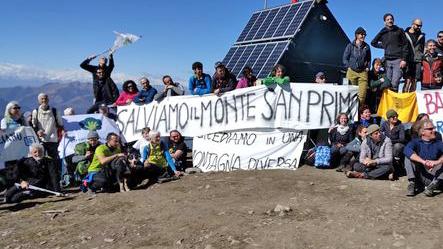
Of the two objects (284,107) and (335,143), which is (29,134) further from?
(335,143)

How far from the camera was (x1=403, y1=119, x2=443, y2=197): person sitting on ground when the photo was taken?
7.85 m

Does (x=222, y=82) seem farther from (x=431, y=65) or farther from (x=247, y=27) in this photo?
(x=247, y=27)

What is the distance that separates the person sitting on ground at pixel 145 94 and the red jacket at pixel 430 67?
627 centimetres

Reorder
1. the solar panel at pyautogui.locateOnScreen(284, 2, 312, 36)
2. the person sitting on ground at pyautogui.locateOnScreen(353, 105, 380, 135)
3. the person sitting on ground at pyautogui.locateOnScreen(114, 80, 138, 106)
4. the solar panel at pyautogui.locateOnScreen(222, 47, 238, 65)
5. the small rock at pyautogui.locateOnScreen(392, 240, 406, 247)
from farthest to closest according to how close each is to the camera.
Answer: the solar panel at pyautogui.locateOnScreen(222, 47, 238, 65), the solar panel at pyautogui.locateOnScreen(284, 2, 312, 36), the person sitting on ground at pyautogui.locateOnScreen(114, 80, 138, 106), the person sitting on ground at pyautogui.locateOnScreen(353, 105, 380, 135), the small rock at pyautogui.locateOnScreen(392, 240, 406, 247)

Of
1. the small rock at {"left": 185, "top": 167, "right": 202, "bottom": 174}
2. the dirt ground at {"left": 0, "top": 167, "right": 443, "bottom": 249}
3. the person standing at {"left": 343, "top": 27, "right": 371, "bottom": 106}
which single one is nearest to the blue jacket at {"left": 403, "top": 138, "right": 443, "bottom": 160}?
the dirt ground at {"left": 0, "top": 167, "right": 443, "bottom": 249}

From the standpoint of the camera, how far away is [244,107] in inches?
447

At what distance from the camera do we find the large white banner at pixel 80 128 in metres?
11.6

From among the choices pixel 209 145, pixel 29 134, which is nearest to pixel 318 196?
pixel 209 145

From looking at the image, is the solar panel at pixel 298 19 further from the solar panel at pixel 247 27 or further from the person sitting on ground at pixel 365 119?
the person sitting on ground at pixel 365 119

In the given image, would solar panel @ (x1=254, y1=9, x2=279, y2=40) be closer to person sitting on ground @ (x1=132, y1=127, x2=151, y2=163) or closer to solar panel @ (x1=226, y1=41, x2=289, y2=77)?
solar panel @ (x1=226, y1=41, x2=289, y2=77)

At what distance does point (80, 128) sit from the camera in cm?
1204

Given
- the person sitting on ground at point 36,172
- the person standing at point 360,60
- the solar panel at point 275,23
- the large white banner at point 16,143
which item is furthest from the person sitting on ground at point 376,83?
the large white banner at point 16,143

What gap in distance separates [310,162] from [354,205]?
3327 millimetres

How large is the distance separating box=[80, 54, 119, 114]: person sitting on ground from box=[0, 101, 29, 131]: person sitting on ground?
7.06ft
